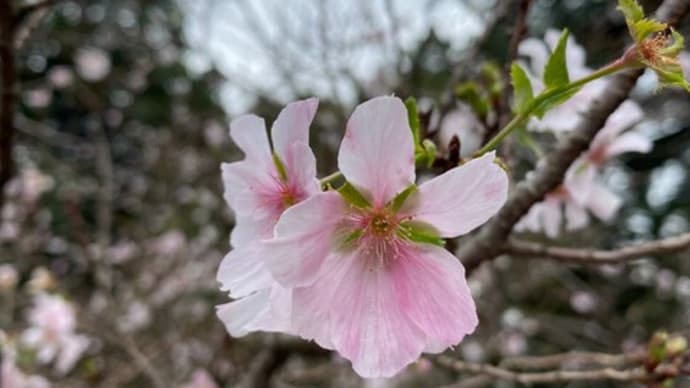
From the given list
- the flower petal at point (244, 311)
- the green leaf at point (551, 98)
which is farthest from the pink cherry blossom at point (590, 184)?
the flower petal at point (244, 311)

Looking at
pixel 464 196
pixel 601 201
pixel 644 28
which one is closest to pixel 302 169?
pixel 464 196

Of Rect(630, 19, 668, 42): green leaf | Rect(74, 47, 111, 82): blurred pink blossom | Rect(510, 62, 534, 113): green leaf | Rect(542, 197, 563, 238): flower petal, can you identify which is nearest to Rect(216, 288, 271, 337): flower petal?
Rect(510, 62, 534, 113): green leaf

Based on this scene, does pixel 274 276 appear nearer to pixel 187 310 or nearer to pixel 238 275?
pixel 238 275

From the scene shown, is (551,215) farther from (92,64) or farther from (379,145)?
(92,64)

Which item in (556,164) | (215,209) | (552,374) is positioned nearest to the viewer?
(556,164)

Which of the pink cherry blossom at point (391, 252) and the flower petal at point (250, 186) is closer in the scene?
the pink cherry blossom at point (391, 252)

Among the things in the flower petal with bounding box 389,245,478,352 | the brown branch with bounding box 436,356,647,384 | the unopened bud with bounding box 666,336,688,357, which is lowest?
the unopened bud with bounding box 666,336,688,357

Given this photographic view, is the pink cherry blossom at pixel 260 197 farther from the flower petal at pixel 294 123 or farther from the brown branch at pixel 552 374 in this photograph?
the brown branch at pixel 552 374

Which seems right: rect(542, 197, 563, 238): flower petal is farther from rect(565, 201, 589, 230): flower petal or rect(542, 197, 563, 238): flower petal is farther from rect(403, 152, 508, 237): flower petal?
rect(403, 152, 508, 237): flower petal
